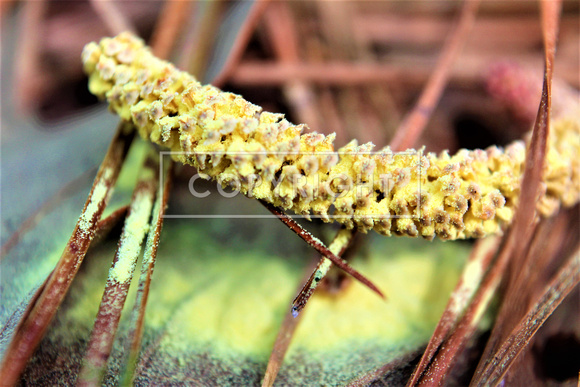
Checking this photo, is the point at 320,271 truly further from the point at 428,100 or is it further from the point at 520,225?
the point at 428,100

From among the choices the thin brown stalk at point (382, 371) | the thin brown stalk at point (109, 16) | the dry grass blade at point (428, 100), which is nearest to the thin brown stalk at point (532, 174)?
the thin brown stalk at point (382, 371)

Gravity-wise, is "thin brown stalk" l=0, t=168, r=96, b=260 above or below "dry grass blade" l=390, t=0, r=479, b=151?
below

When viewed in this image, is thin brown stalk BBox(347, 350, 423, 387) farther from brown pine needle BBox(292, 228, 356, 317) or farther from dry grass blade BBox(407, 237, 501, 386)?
brown pine needle BBox(292, 228, 356, 317)

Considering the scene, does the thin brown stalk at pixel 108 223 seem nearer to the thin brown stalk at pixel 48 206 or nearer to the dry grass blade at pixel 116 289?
the dry grass blade at pixel 116 289

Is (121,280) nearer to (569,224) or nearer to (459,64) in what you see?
(569,224)

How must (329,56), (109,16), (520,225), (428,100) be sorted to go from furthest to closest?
(329,56) < (109,16) < (428,100) < (520,225)

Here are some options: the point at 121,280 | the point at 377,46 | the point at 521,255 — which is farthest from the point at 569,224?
the point at 121,280

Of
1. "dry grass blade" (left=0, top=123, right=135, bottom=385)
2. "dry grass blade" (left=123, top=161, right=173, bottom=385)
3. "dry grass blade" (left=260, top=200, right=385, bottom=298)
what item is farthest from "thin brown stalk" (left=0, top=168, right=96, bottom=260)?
"dry grass blade" (left=260, top=200, right=385, bottom=298)

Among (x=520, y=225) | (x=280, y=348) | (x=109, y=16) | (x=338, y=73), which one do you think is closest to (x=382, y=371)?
(x=280, y=348)
